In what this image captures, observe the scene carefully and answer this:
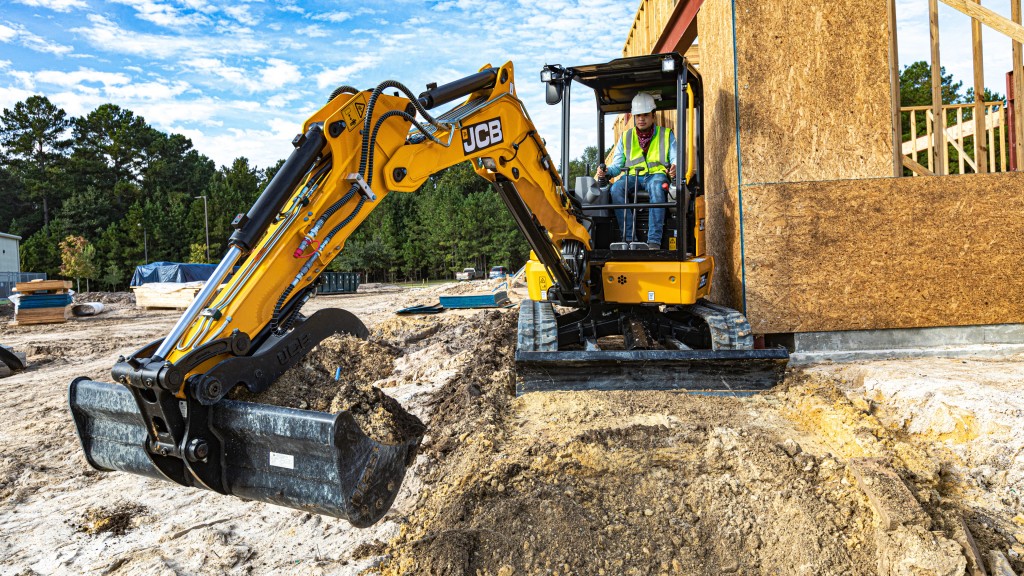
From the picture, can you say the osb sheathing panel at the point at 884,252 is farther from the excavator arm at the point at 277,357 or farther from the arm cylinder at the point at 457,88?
the excavator arm at the point at 277,357

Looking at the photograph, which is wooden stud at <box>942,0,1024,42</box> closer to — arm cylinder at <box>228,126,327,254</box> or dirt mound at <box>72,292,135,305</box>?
arm cylinder at <box>228,126,327,254</box>

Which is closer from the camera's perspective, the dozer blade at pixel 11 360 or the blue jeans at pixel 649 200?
the blue jeans at pixel 649 200

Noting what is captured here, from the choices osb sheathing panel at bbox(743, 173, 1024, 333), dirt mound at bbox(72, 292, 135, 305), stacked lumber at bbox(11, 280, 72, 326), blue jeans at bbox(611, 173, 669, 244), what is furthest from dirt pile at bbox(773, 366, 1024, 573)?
dirt mound at bbox(72, 292, 135, 305)

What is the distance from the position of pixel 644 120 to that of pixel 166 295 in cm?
1869

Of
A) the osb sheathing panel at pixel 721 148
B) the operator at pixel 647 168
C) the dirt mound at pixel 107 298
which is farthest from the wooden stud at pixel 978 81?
the dirt mound at pixel 107 298

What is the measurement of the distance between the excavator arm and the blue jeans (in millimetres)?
2664

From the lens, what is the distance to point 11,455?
4863 mm

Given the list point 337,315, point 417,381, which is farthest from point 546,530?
point 417,381

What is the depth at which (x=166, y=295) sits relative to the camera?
784 inches

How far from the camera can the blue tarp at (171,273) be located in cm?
2417

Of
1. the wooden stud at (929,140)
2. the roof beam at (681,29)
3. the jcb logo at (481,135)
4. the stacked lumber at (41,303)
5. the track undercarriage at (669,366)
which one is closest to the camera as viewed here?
the jcb logo at (481,135)

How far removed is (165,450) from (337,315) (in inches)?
46.9

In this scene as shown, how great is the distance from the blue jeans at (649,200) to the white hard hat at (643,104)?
0.63 m

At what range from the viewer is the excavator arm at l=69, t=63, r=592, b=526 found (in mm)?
2479
